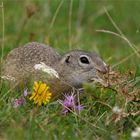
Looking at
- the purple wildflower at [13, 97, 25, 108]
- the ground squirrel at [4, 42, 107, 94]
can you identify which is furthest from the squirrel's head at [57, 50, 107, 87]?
the purple wildflower at [13, 97, 25, 108]

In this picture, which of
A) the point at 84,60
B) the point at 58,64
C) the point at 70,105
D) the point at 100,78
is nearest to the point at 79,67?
the point at 84,60

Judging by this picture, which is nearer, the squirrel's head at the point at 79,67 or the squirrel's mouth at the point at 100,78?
the squirrel's mouth at the point at 100,78

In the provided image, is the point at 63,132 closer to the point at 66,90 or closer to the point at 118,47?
the point at 66,90

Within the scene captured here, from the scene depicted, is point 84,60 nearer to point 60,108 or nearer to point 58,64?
point 58,64

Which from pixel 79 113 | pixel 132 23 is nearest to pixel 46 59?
pixel 79 113

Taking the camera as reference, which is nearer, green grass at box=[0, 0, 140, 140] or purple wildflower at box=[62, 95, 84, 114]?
green grass at box=[0, 0, 140, 140]

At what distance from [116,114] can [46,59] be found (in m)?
1.32

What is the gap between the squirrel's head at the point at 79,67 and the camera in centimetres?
552

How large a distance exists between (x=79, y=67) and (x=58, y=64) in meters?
0.21

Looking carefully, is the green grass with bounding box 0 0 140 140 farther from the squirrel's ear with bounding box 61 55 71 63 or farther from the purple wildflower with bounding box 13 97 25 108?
the squirrel's ear with bounding box 61 55 71 63

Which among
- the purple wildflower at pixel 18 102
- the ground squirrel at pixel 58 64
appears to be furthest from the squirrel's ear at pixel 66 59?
the purple wildflower at pixel 18 102

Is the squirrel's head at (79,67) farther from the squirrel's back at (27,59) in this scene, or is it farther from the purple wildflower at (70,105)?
the purple wildflower at (70,105)

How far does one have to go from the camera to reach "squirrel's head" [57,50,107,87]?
217 inches

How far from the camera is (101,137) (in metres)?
4.53
